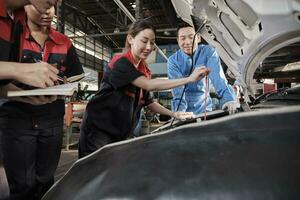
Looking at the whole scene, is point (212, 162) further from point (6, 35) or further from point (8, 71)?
point (6, 35)

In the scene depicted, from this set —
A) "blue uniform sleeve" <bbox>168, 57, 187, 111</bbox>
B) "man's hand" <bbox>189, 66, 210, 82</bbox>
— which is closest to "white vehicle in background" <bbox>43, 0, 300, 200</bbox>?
"man's hand" <bbox>189, 66, 210, 82</bbox>

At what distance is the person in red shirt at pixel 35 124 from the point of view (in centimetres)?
133

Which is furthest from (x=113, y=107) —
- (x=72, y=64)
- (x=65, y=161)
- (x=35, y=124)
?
(x=65, y=161)

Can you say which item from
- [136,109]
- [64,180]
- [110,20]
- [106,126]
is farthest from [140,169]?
[110,20]

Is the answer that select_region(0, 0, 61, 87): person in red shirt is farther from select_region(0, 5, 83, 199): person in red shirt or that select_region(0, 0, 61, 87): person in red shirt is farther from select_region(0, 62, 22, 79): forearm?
select_region(0, 5, 83, 199): person in red shirt

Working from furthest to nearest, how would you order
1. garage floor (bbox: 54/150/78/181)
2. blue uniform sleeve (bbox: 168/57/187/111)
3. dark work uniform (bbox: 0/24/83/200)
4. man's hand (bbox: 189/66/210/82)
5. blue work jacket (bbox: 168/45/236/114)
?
garage floor (bbox: 54/150/78/181) < blue uniform sleeve (bbox: 168/57/187/111) < blue work jacket (bbox: 168/45/236/114) < man's hand (bbox: 189/66/210/82) < dark work uniform (bbox: 0/24/83/200)

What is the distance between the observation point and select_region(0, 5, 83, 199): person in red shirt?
1.33 metres

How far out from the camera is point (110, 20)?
13.7m

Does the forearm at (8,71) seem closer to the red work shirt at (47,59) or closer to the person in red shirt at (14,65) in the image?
the person in red shirt at (14,65)

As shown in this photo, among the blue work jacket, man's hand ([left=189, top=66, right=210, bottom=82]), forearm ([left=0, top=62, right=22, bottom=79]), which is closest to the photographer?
A: forearm ([left=0, top=62, right=22, bottom=79])

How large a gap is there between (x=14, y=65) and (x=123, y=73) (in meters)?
0.64

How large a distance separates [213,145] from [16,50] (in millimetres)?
963

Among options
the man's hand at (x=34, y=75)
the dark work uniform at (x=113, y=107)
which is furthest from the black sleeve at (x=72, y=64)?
the man's hand at (x=34, y=75)

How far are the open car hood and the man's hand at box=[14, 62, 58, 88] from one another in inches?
28.3
